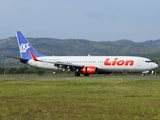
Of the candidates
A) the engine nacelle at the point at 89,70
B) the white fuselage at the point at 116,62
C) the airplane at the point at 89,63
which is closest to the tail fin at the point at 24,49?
the airplane at the point at 89,63

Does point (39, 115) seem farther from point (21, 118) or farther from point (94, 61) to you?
point (94, 61)

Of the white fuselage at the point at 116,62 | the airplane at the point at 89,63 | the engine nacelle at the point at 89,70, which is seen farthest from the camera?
the engine nacelle at the point at 89,70

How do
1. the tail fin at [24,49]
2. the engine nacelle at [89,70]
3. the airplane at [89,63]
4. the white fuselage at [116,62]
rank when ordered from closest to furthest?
the white fuselage at [116,62]
the airplane at [89,63]
the engine nacelle at [89,70]
the tail fin at [24,49]

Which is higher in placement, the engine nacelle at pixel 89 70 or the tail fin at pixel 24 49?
the tail fin at pixel 24 49

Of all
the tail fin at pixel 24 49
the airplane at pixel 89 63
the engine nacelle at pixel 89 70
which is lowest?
the engine nacelle at pixel 89 70

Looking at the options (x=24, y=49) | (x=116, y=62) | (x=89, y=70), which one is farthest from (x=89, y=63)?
(x=24, y=49)

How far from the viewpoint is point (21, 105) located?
744 inches

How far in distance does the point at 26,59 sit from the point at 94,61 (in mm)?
12671

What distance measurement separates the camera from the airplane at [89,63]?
2347 inches

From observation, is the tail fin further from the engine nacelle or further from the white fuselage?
the engine nacelle

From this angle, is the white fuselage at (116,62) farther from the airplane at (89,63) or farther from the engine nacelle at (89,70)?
the engine nacelle at (89,70)

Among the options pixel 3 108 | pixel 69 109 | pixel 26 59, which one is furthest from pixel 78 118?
pixel 26 59

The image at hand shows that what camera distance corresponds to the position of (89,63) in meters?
63.2

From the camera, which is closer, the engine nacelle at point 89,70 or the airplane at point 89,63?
the airplane at point 89,63
